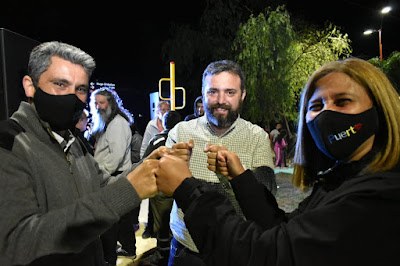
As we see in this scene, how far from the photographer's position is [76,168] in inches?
65.8

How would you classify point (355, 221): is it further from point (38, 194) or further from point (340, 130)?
point (38, 194)

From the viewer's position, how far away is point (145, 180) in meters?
1.45

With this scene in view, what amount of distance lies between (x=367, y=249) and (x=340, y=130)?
55 cm

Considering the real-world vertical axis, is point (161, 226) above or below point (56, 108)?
below

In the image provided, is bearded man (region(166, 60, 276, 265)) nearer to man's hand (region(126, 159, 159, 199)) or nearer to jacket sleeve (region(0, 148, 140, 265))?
man's hand (region(126, 159, 159, 199))

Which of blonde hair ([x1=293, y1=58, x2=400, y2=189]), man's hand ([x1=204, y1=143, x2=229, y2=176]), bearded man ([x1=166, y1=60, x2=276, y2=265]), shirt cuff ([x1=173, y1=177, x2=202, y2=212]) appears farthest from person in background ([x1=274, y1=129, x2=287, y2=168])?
shirt cuff ([x1=173, y1=177, x2=202, y2=212])

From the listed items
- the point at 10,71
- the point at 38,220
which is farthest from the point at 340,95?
the point at 10,71

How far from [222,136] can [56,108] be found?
1258 mm

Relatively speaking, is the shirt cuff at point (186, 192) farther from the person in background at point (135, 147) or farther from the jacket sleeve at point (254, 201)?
the person in background at point (135, 147)

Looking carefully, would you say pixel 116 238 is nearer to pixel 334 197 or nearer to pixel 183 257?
pixel 183 257

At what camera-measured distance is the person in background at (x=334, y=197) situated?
104cm

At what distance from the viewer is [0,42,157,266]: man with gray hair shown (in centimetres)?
118

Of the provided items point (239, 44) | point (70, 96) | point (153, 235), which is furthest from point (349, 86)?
point (239, 44)

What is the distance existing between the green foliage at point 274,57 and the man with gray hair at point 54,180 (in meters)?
11.0
